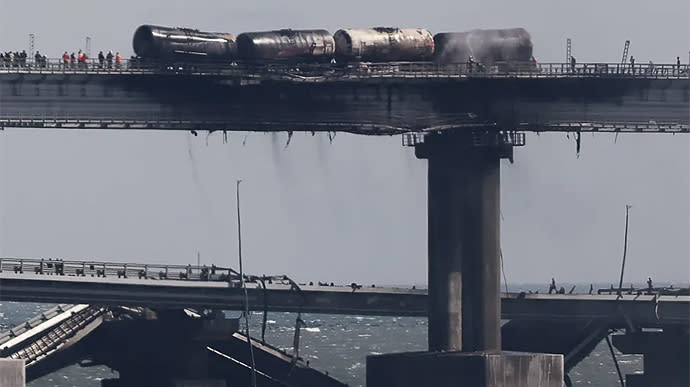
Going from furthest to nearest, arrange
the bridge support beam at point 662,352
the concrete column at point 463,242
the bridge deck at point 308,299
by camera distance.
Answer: the bridge support beam at point 662,352, the bridge deck at point 308,299, the concrete column at point 463,242

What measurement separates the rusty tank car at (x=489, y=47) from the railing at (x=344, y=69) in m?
2.03

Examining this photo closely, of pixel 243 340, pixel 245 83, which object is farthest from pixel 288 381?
pixel 245 83

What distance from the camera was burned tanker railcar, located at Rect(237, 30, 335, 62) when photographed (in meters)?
153

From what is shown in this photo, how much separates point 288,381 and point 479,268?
1019 inches

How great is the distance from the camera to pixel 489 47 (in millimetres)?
161375

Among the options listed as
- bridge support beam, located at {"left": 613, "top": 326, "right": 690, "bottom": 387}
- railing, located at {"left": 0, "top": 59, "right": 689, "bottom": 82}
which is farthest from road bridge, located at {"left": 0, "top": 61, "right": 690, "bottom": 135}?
bridge support beam, located at {"left": 613, "top": 326, "right": 690, "bottom": 387}

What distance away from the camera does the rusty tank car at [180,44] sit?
15075 centimetres

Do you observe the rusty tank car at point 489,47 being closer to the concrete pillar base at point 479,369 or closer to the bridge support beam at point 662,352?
the concrete pillar base at point 479,369

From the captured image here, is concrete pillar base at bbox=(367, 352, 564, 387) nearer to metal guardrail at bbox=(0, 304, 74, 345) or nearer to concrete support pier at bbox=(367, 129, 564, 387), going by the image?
concrete support pier at bbox=(367, 129, 564, 387)

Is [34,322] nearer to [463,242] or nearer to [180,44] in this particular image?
[180,44]

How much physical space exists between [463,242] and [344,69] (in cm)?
A: 1627

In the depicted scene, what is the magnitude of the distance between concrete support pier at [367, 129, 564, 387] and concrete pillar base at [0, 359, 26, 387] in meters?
31.1

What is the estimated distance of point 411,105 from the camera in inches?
6142

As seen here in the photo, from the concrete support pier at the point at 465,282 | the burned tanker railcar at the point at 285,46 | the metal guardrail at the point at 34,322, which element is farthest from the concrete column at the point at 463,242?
the metal guardrail at the point at 34,322
